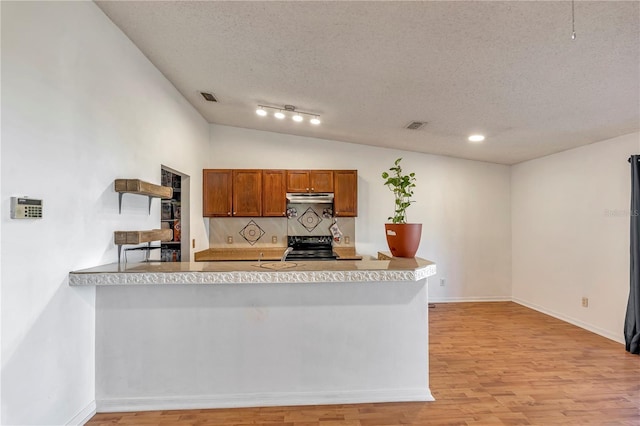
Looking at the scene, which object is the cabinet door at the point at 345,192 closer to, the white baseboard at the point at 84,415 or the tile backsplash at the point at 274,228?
the tile backsplash at the point at 274,228

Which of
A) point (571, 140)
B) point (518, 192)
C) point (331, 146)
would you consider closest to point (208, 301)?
point (331, 146)

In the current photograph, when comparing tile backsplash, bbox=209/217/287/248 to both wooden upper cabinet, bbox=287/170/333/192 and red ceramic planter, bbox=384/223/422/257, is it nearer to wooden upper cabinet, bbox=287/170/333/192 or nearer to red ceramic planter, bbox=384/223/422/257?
wooden upper cabinet, bbox=287/170/333/192

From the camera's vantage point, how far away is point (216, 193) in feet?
15.2

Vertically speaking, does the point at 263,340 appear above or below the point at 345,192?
below

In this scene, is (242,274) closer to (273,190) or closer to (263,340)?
(263,340)

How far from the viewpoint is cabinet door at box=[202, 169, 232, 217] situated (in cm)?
462

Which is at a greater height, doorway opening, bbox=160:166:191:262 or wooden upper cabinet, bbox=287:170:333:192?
wooden upper cabinet, bbox=287:170:333:192

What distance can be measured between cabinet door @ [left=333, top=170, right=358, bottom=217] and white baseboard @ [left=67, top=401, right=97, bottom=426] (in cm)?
337

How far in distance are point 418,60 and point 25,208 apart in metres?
2.61

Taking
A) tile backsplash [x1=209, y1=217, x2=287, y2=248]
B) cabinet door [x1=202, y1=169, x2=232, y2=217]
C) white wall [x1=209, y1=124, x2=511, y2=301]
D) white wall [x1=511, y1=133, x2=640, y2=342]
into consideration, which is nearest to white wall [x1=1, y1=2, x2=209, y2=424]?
cabinet door [x1=202, y1=169, x2=232, y2=217]

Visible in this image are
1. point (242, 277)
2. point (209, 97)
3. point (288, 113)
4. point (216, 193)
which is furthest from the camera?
point (216, 193)

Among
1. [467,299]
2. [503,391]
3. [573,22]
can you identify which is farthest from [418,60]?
[467,299]

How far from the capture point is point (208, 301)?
2279mm

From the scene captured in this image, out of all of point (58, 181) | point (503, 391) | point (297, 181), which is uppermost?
point (297, 181)
